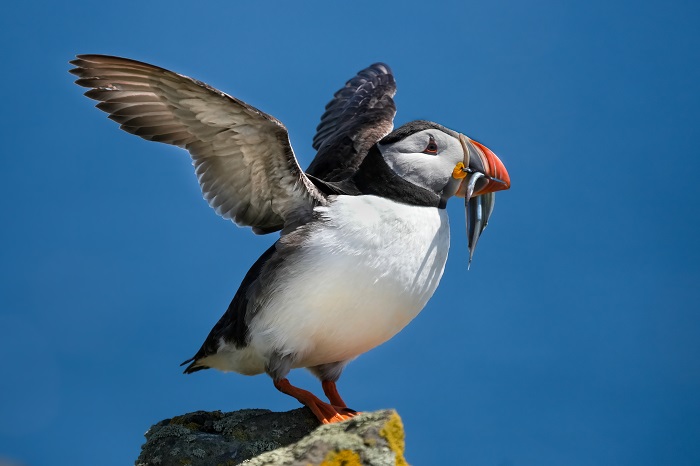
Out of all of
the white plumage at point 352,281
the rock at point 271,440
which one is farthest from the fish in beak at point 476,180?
the rock at point 271,440

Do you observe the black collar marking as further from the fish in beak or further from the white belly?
the fish in beak

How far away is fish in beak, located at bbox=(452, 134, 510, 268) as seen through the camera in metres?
6.25

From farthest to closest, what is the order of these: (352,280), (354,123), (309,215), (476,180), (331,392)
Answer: (354,123) → (331,392) → (476,180) → (309,215) → (352,280)

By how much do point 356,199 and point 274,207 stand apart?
553 mm

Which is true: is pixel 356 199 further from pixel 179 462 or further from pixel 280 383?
pixel 179 462

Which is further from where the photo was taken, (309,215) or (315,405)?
(309,215)

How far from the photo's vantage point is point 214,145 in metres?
6.05

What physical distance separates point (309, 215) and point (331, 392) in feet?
4.21

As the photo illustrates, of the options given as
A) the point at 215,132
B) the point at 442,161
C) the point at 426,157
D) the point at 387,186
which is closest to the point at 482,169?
the point at 442,161

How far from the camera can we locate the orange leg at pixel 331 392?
6.44 m

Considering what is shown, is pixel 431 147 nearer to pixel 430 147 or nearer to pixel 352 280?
pixel 430 147

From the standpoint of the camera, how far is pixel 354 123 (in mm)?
7828

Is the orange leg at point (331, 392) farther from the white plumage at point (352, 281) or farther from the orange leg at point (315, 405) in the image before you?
the white plumage at point (352, 281)

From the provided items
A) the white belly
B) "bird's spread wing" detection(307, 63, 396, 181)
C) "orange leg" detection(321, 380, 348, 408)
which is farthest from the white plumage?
"bird's spread wing" detection(307, 63, 396, 181)
